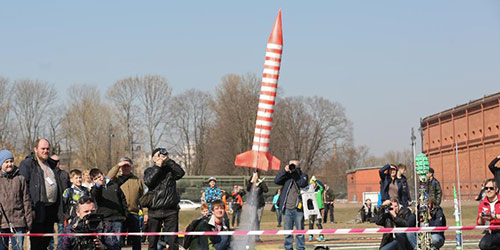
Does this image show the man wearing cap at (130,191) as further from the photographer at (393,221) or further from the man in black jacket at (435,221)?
the man in black jacket at (435,221)

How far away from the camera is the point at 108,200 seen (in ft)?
44.3

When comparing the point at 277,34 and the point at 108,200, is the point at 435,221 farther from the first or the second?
the point at 108,200

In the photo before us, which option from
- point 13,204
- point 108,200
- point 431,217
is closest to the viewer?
point 13,204

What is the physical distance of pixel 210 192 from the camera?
65.3 ft

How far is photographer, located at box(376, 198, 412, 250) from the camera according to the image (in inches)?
472

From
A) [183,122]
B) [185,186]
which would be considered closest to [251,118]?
[183,122]

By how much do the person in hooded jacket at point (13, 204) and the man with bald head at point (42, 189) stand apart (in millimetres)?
422

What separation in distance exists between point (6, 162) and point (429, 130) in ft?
244

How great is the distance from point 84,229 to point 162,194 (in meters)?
3.50

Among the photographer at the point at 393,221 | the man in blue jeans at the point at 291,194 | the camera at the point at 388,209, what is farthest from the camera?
the man in blue jeans at the point at 291,194

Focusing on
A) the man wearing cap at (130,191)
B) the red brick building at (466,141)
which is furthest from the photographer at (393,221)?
the red brick building at (466,141)

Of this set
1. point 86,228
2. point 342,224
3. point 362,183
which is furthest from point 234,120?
point 86,228

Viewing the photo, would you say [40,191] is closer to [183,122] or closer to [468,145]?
[468,145]

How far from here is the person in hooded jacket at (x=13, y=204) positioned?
12.2 meters
